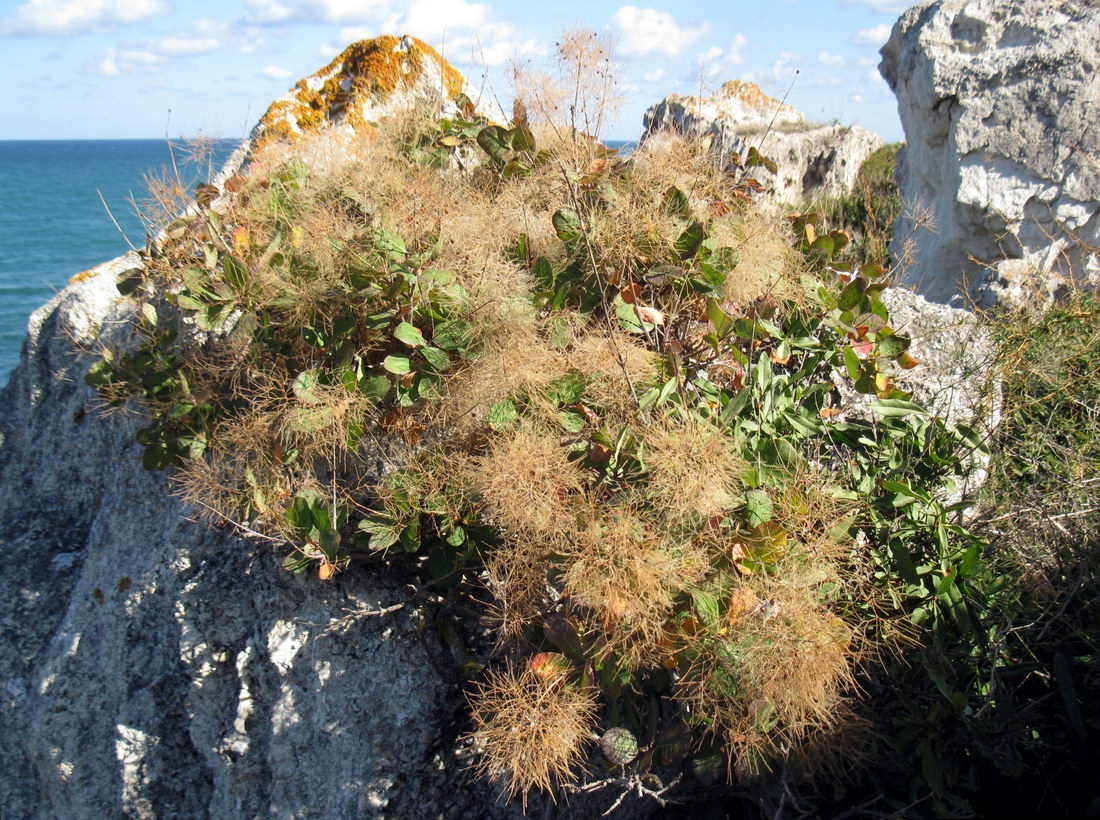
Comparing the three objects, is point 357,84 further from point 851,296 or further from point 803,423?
point 803,423

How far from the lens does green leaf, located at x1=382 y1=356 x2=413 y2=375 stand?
1842 millimetres

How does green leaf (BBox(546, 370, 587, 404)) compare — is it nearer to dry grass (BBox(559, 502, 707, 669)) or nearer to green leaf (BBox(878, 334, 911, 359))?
dry grass (BBox(559, 502, 707, 669))

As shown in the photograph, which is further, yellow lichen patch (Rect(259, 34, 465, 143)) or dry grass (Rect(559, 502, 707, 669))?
yellow lichen patch (Rect(259, 34, 465, 143))

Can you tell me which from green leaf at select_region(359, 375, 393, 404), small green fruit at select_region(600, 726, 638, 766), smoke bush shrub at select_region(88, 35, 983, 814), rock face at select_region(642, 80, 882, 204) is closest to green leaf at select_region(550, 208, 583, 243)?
smoke bush shrub at select_region(88, 35, 983, 814)

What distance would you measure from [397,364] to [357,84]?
2113 millimetres

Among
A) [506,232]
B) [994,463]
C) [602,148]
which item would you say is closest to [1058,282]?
[994,463]

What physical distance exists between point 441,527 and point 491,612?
289mm

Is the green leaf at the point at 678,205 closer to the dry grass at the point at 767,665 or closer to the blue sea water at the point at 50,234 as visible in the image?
the dry grass at the point at 767,665

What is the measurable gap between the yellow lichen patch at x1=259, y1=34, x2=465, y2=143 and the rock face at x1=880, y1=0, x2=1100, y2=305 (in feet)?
8.18

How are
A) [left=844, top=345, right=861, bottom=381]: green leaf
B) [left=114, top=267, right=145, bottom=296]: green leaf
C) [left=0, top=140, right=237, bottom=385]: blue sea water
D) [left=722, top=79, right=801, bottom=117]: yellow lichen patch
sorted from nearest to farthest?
[left=844, top=345, right=861, bottom=381]: green leaf → [left=114, top=267, right=145, bottom=296]: green leaf → [left=722, top=79, right=801, bottom=117]: yellow lichen patch → [left=0, top=140, right=237, bottom=385]: blue sea water

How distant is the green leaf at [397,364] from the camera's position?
6.04 ft

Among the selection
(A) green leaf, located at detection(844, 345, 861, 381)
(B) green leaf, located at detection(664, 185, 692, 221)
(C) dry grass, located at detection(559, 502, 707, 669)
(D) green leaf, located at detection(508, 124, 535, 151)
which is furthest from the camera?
(D) green leaf, located at detection(508, 124, 535, 151)

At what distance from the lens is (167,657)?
248cm

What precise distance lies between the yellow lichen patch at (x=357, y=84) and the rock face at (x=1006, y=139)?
2.49 m
